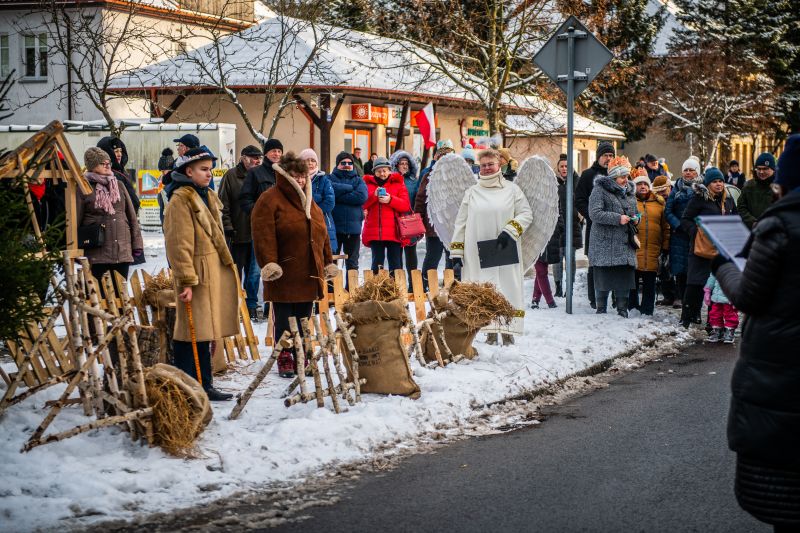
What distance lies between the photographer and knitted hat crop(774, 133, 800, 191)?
435 centimetres

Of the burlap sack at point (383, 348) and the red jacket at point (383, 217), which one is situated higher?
the red jacket at point (383, 217)

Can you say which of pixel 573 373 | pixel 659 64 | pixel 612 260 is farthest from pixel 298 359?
pixel 659 64

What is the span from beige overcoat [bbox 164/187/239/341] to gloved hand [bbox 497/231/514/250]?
356cm

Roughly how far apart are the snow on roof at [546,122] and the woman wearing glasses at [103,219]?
1564 cm

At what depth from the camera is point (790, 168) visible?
437 cm

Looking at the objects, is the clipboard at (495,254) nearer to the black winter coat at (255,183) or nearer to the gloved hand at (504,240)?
the gloved hand at (504,240)

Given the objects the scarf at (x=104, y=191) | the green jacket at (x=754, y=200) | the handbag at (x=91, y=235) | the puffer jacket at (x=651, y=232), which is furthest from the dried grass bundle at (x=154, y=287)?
the green jacket at (x=754, y=200)

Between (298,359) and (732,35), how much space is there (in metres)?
50.0

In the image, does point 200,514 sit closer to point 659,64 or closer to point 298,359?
point 298,359

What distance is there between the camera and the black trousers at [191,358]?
27.0 feet

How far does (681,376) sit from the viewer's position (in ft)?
34.0

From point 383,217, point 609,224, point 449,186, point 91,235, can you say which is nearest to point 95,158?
point 91,235

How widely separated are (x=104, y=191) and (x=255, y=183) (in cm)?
200

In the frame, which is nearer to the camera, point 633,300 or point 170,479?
point 170,479
